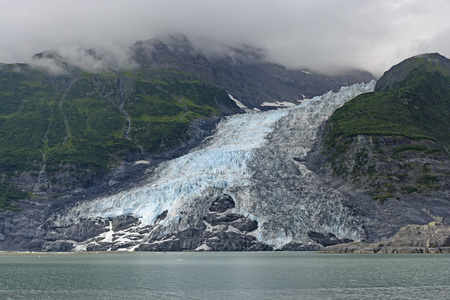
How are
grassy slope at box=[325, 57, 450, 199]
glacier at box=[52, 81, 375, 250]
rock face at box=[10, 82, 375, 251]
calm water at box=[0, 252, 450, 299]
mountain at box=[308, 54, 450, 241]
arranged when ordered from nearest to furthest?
calm water at box=[0, 252, 450, 299], mountain at box=[308, 54, 450, 241], rock face at box=[10, 82, 375, 251], glacier at box=[52, 81, 375, 250], grassy slope at box=[325, 57, 450, 199]

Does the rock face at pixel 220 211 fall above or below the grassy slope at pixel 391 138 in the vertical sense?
below

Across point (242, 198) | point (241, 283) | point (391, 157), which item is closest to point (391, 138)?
point (391, 157)

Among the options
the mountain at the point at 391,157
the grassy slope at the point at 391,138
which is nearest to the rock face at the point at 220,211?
the mountain at the point at 391,157

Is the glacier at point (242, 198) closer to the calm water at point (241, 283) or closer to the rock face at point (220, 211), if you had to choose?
the rock face at point (220, 211)

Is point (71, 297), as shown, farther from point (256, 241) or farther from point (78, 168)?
point (78, 168)

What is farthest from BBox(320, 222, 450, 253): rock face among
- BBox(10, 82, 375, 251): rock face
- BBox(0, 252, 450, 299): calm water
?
BBox(0, 252, 450, 299): calm water

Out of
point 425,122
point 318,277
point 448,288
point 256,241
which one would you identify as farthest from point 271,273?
point 425,122

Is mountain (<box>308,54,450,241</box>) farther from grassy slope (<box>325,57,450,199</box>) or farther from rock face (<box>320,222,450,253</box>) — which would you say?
rock face (<box>320,222,450,253</box>)

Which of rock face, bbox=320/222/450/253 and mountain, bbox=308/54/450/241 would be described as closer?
rock face, bbox=320/222/450/253
